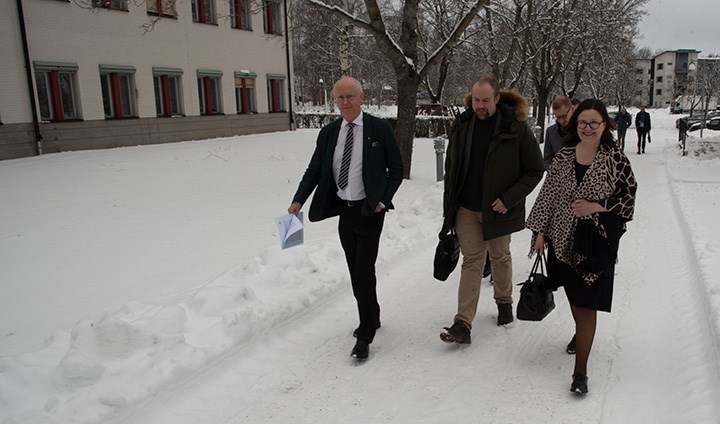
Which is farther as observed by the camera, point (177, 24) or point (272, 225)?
point (177, 24)

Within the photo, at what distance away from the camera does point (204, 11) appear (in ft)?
81.3

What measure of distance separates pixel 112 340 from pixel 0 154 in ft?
52.1

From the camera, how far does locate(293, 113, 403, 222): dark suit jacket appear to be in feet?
14.2

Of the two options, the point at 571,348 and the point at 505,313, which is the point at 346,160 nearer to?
the point at 505,313

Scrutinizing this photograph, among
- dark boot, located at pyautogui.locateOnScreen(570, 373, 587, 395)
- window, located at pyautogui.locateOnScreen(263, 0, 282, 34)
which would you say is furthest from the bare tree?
window, located at pyautogui.locateOnScreen(263, 0, 282, 34)

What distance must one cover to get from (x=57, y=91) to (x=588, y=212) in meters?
19.6

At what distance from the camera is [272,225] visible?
8.95 m

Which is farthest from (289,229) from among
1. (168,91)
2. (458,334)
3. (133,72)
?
(168,91)

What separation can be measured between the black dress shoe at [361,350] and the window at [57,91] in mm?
18018

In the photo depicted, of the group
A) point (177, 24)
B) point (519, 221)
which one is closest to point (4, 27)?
point (177, 24)

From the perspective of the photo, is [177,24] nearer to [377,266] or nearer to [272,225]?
[272,225]

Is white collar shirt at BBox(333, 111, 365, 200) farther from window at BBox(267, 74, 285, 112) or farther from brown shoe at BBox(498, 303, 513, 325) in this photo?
window at BBox(267, 74, 285, 112)

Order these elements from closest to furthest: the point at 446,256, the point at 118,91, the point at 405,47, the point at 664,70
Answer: the point at 446,256 < the point at 405,47 < the point at 118,91 < the point at 664,70

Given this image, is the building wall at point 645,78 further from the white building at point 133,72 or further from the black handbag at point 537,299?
the black handbag at point 537,299
